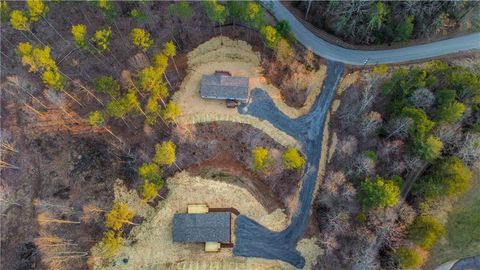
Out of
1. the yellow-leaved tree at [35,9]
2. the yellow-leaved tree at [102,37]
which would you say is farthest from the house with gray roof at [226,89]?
the yellow-leaved tree at [35,9]

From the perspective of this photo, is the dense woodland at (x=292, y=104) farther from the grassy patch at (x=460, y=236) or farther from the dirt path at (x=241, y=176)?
the dirt path at (x=241, y=176)

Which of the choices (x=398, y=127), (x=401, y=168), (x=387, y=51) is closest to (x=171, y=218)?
(x=401, y=168)

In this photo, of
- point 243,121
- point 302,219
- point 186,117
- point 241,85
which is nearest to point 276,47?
point 241,85

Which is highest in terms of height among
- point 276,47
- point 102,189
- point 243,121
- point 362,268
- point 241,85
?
point 276,47

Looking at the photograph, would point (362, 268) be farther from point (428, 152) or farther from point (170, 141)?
point (170, 141)

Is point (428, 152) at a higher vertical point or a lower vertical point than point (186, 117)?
lower

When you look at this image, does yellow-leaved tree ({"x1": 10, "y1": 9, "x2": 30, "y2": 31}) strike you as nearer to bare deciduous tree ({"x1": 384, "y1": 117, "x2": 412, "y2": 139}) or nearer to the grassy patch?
bare deciduous tree ({"x1": 384, "y1": 117, "x2": 412, "y2": 139})
